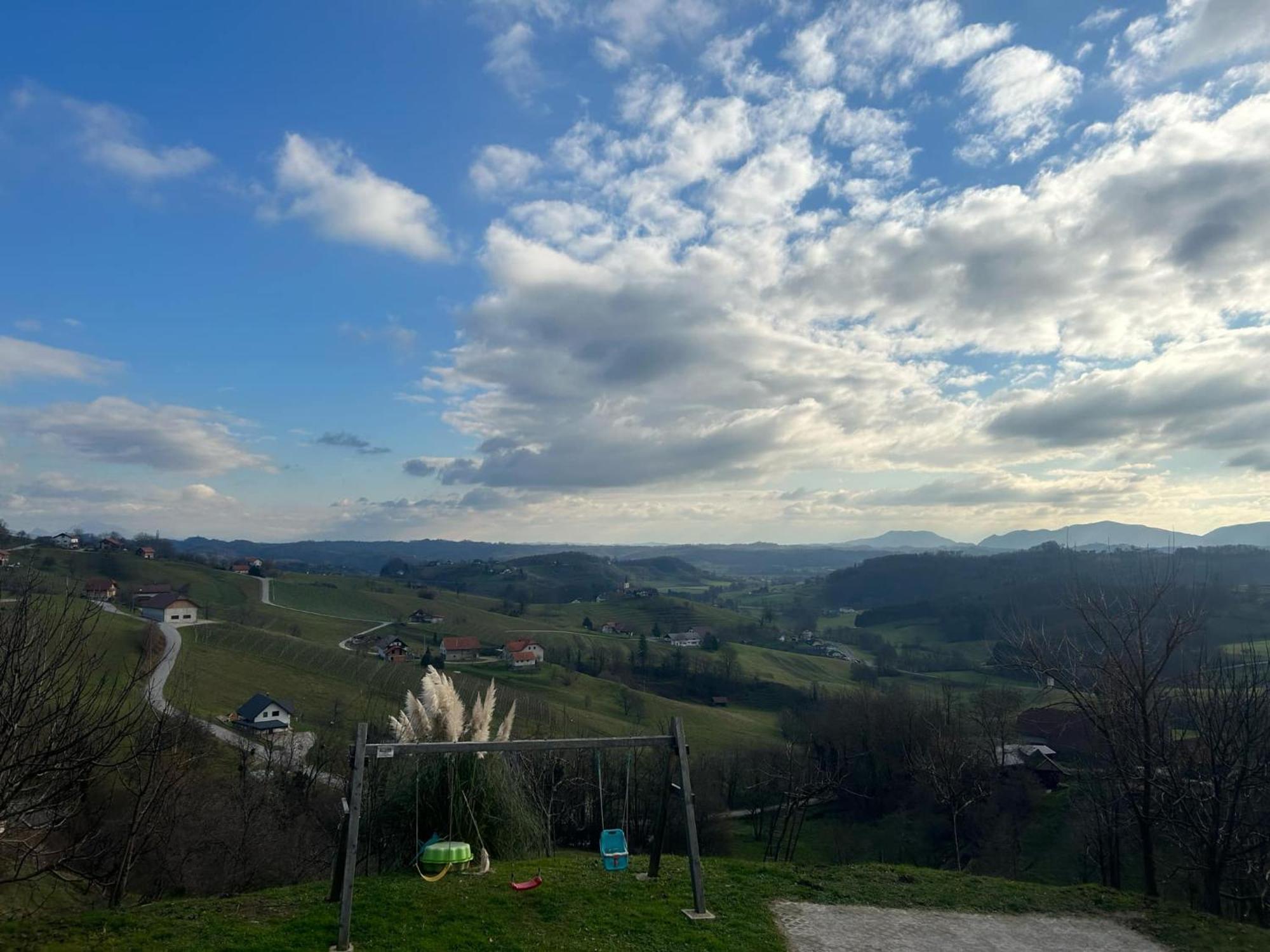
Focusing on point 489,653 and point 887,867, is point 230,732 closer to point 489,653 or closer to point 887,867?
point 887,867

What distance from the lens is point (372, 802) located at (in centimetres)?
1281

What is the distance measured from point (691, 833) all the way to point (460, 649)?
342 feet

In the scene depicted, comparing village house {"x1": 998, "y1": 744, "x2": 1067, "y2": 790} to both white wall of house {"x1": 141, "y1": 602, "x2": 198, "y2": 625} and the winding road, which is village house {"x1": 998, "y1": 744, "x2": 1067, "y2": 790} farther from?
white wall of house {"x1": 141, "y1": 602, "x2": 198, "y2": 625}

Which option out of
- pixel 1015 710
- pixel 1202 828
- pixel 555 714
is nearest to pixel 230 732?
pixel 555 714

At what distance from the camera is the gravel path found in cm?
973

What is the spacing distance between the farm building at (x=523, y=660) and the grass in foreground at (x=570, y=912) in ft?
290

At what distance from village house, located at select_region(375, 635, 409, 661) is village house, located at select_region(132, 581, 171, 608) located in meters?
29.3

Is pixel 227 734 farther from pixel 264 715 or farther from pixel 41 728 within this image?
pixel 41 728

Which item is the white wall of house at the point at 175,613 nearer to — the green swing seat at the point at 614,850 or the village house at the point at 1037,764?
the village house at the point at 1037,764

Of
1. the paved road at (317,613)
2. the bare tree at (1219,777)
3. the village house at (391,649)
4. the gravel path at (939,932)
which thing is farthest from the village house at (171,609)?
the bare tree at (1219,777)

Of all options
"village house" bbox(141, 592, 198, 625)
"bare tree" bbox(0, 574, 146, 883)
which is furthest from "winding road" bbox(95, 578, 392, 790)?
"village house" bbox(141, 592, 198, 625)

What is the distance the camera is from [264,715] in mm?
55312

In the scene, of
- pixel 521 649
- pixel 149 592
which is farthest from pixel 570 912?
pixel 149 592

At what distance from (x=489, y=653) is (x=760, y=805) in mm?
64190
